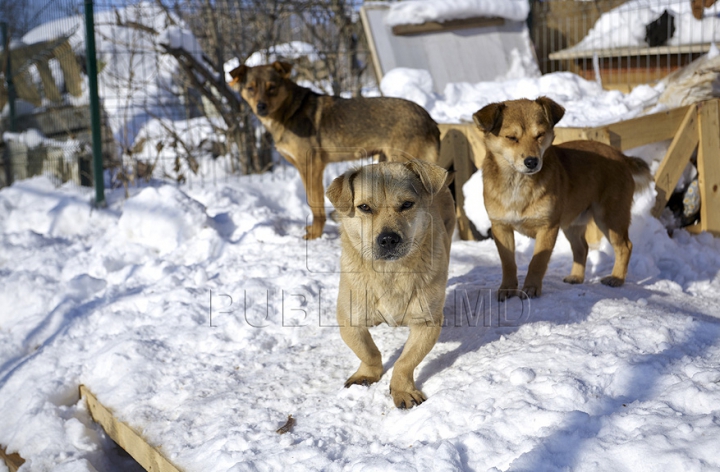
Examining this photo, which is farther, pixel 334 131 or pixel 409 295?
pixel 334 131

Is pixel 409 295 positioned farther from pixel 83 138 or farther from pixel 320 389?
pixel 83 138

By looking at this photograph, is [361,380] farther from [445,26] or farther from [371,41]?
[445,26]

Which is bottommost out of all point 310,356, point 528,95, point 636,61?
point 310,356

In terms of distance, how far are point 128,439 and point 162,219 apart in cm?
317

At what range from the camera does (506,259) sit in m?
4.66

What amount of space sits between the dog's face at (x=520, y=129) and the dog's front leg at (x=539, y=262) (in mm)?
475

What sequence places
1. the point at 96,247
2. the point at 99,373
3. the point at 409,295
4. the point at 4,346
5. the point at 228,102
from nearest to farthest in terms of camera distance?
the point at 409,295, the point at 99,373, the point at 4,346, the point at 96,247, the point at 228,102

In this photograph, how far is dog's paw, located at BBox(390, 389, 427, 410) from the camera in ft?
10.8

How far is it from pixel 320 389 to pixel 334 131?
142 inches

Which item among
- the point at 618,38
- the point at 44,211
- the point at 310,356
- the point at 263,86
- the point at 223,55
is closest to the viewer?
the point at 310,356

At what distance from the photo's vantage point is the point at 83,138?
8.80 m

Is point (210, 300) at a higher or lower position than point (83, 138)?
lower

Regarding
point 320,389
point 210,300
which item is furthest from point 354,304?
point 210,300

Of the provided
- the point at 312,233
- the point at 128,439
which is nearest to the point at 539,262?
the point at 312,233
